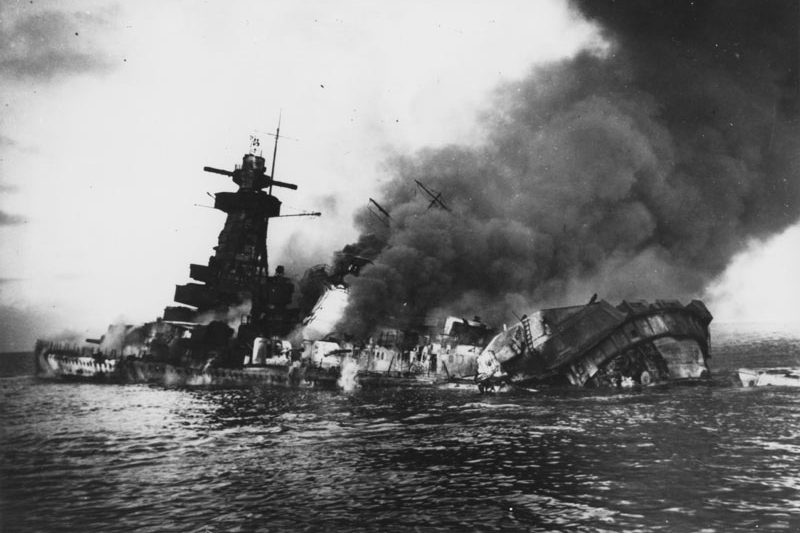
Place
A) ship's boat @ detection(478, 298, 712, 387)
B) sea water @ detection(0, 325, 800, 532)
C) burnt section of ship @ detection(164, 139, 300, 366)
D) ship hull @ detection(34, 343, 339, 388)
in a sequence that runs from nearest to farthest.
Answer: sea water @ detection(0, 325, 800, 532) < ship's boat @ detection(478, 298, 712, 387) < ship hull @ detection(34, 343, 339, 388) < burnt section of ship @ detection(164, 139, 300, 366)

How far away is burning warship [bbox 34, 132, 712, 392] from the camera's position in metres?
26.8

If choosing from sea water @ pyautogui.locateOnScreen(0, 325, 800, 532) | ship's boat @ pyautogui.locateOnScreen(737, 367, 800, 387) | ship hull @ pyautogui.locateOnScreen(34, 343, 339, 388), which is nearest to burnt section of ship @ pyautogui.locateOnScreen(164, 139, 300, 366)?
ship hull @ pyautogui.locateOnScreen(34, 343, 339, 388)

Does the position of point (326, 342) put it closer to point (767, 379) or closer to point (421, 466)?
point (421, 466)

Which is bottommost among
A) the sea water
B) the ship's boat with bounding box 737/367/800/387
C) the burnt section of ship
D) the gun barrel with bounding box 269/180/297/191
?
the sea water

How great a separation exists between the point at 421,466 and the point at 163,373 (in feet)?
107

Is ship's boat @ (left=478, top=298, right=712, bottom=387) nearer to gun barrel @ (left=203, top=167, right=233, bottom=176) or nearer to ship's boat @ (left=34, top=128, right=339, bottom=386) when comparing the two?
ship's boat @ (left=34, top=128, right=339, bottom=386)

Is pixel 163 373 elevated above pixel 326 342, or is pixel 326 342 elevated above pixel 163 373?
pixel 326 342

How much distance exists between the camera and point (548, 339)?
26.6 m

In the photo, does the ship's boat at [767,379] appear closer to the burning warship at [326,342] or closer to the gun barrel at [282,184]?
the burning warship at [326,342]

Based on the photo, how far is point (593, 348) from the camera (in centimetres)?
2653

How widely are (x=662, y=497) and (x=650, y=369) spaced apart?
63.6 feet

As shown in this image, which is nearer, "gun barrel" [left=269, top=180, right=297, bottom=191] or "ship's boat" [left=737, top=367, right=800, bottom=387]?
"ship's boat" [left=737, top=367, right=800, bottom=387]

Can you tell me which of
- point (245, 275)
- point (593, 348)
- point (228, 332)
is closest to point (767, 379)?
point (593, 348)

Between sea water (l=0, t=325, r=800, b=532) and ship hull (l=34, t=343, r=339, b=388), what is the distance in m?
9.62
